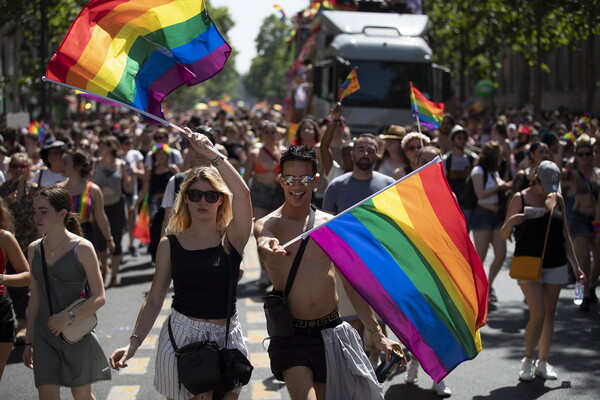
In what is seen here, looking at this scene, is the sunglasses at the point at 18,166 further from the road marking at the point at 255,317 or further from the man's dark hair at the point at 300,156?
the man's dark hair at the point at 300,156

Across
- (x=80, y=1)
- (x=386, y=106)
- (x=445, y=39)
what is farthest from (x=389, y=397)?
(x=445, y=39)

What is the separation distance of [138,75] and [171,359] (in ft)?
5.31

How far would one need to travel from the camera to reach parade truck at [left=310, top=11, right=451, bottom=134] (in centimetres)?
2136

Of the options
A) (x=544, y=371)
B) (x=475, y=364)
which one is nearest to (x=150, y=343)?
(x=475, y=364)

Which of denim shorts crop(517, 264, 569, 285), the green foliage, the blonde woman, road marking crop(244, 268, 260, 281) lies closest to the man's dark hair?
the blonde woman

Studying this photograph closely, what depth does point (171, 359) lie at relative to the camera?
5.57m

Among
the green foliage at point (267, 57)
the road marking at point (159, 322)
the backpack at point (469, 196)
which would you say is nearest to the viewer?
the road marking at point (159, 322)

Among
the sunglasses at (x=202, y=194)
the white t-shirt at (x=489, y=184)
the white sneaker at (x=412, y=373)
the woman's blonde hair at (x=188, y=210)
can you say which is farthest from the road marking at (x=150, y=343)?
the sunglasses at (x=202, y=194)

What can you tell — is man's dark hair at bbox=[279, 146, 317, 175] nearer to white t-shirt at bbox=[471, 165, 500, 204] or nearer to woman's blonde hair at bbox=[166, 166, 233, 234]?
woman's blonde hair at bbox=[166, 166, 233, 234]

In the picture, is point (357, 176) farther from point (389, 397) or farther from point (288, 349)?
point (288, 349)

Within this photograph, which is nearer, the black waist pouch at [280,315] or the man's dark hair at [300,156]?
the black waist pouch at [280,315]

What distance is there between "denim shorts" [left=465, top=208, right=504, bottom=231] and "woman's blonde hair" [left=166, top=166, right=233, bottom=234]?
242 inches

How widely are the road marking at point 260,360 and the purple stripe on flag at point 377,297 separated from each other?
3.77 meters

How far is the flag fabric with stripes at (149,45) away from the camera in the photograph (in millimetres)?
6031
